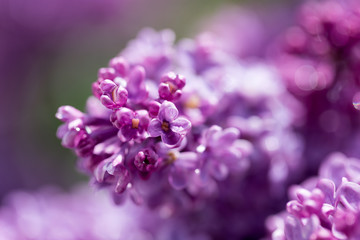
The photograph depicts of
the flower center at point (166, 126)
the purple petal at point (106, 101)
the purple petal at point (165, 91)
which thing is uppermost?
the purple petal at point (106, 101)

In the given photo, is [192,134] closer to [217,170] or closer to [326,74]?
[217,170]

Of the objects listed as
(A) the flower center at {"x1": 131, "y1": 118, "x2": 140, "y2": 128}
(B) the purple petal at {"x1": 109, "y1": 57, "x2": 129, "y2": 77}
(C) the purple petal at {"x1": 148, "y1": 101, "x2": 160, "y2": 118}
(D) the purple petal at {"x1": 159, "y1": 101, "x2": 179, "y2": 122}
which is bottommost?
(D) the purple petal at {"x1": 159, "y1": 101, "x2": 179, "y2": 122}

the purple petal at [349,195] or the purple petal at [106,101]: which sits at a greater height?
the purple petal at [106,101]

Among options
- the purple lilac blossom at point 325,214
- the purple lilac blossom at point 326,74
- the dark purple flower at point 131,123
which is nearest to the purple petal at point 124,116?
the dark purple flower at point 131,123

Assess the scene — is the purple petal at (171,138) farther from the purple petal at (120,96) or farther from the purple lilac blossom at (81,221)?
the purple lilac blossom at (81,221)

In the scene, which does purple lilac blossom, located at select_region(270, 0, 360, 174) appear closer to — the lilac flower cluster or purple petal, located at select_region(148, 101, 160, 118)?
the lilac flower cluster

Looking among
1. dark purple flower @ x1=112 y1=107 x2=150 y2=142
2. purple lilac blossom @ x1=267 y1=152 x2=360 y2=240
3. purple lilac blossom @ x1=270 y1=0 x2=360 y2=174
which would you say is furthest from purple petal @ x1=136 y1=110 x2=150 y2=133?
purple lilac blossom @ x1=270 y1=0 x2=360 y2=174
